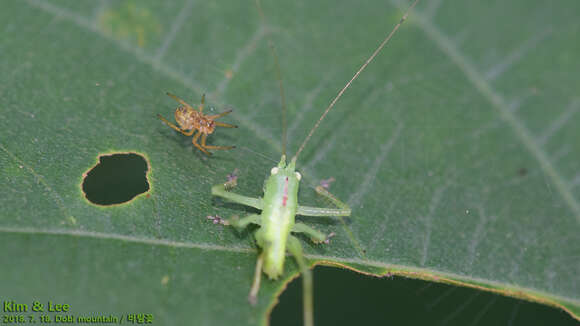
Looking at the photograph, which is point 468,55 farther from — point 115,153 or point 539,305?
point 115,153

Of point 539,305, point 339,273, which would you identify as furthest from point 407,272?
point 539,305

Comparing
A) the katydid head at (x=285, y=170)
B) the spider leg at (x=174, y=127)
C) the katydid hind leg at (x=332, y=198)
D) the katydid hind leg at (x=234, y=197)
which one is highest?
the spider leg at (x=174, y=127)

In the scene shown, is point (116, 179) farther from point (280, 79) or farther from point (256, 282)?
point (280, 79)

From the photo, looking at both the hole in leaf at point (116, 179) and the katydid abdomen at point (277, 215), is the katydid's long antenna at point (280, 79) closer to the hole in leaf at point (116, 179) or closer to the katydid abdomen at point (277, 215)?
the katydid abdomen at point (277, 215)

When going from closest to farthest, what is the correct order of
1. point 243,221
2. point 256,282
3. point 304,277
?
1. point 256,282
2. point 304,277
3. point 243,221

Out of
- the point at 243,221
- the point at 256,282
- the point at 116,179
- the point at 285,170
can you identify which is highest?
the point at 285,170

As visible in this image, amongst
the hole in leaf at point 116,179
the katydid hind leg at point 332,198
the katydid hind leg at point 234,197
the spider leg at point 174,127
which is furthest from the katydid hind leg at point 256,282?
the spider leg at point 174,127

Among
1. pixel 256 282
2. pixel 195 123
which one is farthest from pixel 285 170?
pixel 256 282
